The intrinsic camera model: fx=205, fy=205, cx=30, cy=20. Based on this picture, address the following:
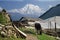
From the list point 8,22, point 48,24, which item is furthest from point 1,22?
point 48,24

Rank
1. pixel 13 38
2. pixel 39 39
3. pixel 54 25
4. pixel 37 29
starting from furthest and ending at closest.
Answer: pixel 54 25
pixel 37 29
pixel 39 39
pixel 13 38

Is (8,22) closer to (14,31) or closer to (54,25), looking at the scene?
(14,31)

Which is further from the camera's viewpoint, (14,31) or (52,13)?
(52,13)

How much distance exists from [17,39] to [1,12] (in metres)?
2.22

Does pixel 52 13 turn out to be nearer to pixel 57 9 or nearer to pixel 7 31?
pixel 57 9

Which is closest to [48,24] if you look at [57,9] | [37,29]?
[37,29]

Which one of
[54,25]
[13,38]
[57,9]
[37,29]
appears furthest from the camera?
[57,9]

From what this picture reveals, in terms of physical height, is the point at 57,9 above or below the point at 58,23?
above

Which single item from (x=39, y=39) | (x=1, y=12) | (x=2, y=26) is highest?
(x=1, y=12)

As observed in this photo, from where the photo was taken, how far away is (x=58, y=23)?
29.3 m

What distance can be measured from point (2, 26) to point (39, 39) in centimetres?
338

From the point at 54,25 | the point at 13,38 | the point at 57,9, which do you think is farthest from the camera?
the point at 57,9

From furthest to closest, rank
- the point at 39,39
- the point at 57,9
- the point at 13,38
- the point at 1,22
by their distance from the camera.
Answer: the point at 57,9, the point at 39,39, the point at 1,22, the point at 13,38

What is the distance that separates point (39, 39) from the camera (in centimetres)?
1488
